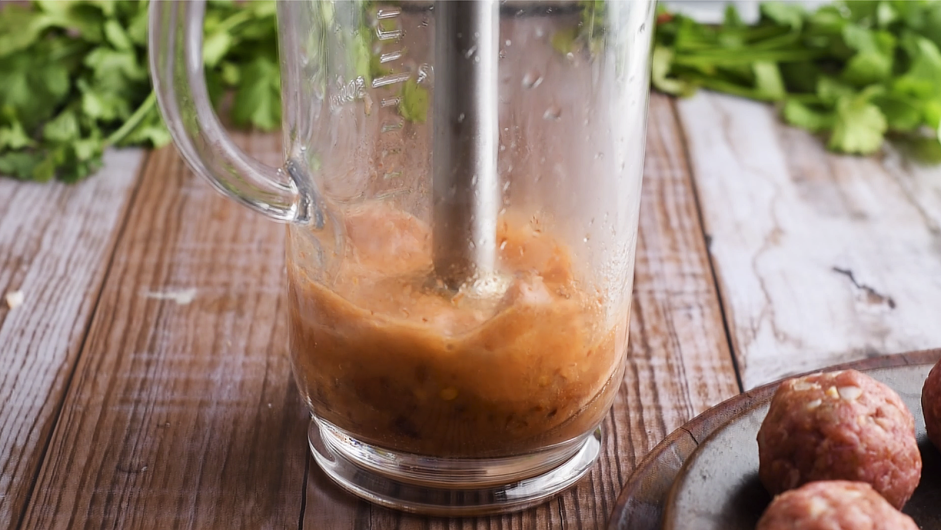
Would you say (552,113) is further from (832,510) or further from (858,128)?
(858,128)

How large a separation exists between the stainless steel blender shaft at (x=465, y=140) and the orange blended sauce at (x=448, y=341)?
0.01 metres

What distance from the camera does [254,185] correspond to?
25.1 inches

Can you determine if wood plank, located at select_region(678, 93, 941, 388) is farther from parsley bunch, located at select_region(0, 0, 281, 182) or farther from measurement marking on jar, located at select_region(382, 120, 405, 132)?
parsley bunch, located at select_region(0, 0, 281, 182)

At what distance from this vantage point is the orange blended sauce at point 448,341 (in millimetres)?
629

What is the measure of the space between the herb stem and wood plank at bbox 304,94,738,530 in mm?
598

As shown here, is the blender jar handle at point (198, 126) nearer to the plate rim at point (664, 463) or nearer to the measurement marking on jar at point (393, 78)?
the measurement marking on jar at point (393, 78)

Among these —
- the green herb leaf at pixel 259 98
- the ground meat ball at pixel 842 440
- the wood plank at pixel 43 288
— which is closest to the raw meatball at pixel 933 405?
the ground meat ball at pixel 842 440

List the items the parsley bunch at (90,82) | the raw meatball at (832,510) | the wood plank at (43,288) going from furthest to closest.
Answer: the parsley bunch at (90,82) < the wood plank at (43,288) < the raw meatball at (832,510)

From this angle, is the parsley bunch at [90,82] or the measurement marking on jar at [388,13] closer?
the measurement marking on jar at [388,13]

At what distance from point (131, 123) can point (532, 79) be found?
818 mm

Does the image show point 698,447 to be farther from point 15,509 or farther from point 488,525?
point 15,509

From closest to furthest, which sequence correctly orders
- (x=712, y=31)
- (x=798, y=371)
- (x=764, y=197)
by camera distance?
(x=798, y=371), (x=764, y=197), (x=712, y=31)

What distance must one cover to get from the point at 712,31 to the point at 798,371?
778 mm

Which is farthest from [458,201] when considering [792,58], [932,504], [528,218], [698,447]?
[792,58]
